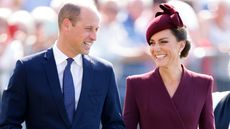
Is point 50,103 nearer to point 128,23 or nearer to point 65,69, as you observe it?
point 65,69

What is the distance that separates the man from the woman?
184mm

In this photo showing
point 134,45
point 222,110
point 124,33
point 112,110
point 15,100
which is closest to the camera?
point 15,100

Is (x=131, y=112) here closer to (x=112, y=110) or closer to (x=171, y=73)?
(x=112, y=110)

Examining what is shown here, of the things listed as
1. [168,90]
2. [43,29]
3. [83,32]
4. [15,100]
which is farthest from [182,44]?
[43,29]

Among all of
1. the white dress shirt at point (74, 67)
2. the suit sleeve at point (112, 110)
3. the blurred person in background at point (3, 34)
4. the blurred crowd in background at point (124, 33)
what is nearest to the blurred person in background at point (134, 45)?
the blurred crowd in background at point (124, 33)

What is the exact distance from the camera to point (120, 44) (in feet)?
A: 39.1

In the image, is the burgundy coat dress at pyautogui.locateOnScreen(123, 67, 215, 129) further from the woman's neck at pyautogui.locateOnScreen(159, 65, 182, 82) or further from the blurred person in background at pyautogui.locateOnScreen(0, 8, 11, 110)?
the blurred person in background at pyautogui.locateOnScreen(0, 8, 11, 110)

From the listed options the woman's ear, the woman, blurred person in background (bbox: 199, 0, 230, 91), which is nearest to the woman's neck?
the woman

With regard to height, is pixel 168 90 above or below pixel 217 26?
below

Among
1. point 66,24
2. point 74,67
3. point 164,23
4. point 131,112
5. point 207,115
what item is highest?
point 66,24

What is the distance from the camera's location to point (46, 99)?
6.44m

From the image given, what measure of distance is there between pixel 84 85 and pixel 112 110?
0.31 meters

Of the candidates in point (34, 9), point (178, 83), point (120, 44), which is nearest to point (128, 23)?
point (120, 44)

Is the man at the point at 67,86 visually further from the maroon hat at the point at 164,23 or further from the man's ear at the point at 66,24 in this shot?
the maroon hat at the point at 164,23
